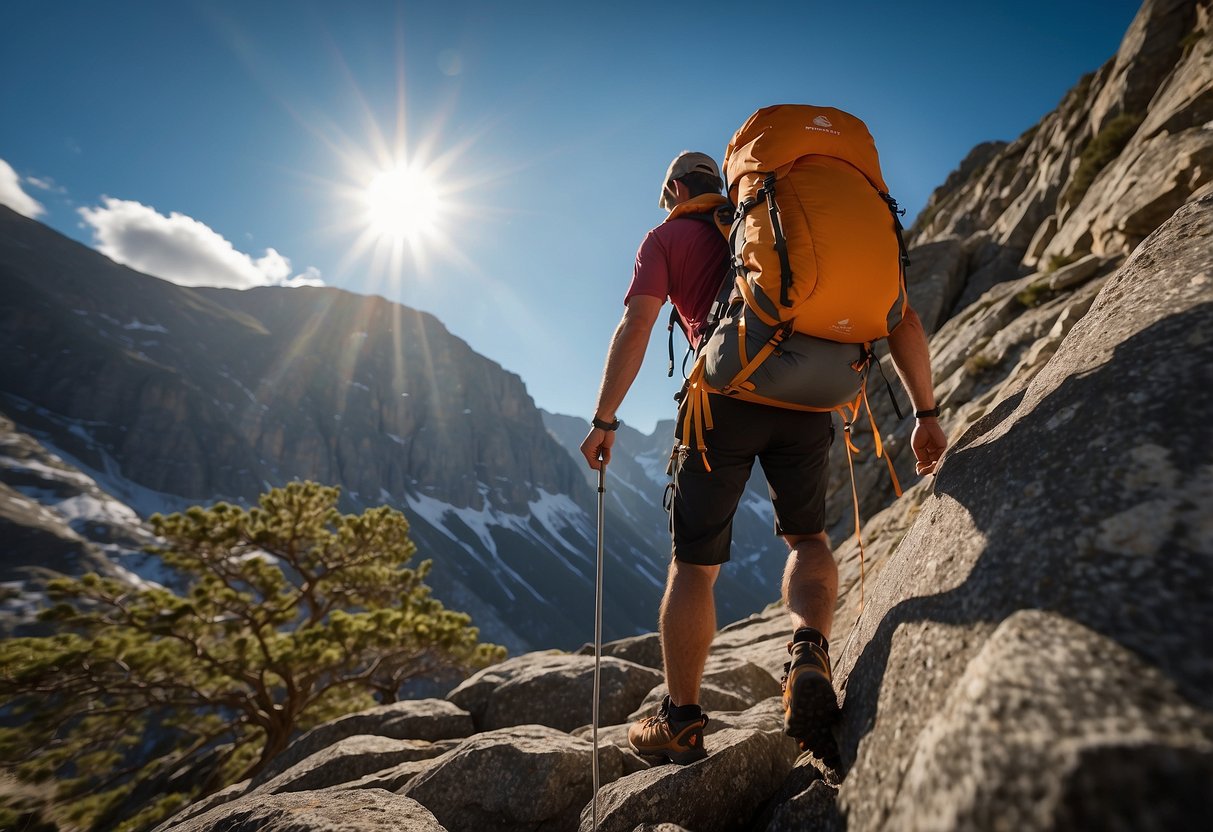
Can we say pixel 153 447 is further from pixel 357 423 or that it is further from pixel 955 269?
pixel 955 269

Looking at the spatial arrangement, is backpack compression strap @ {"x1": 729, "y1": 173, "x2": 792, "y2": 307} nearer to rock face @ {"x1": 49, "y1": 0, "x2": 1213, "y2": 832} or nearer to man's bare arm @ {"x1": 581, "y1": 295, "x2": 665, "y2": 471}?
man's bare arm @ {"x1": 581, "y1": 295, "x2": 665, "y2": 471}

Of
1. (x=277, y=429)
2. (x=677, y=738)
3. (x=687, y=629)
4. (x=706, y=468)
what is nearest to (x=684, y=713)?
(x=677, y=738)

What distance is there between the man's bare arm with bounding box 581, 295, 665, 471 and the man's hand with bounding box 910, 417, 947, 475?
1.77 meters

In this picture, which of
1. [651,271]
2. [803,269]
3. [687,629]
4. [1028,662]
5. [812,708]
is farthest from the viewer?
[651,271]

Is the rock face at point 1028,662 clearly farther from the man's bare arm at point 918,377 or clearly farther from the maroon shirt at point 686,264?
the maroon shirt at point 686,264

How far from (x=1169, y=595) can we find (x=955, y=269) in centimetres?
2222

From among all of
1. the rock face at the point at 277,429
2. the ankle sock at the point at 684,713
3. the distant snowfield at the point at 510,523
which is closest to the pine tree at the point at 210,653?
the ankle sock at the point at 684,713

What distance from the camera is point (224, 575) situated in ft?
50.6

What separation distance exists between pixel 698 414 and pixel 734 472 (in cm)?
39

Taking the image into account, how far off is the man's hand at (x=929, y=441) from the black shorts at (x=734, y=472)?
621 millimetres

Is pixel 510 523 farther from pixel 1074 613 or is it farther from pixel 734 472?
pixel 1074 613

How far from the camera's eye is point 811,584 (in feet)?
9.23

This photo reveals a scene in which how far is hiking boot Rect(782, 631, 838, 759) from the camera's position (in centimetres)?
212

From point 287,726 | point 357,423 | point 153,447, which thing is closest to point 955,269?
point 287,726
